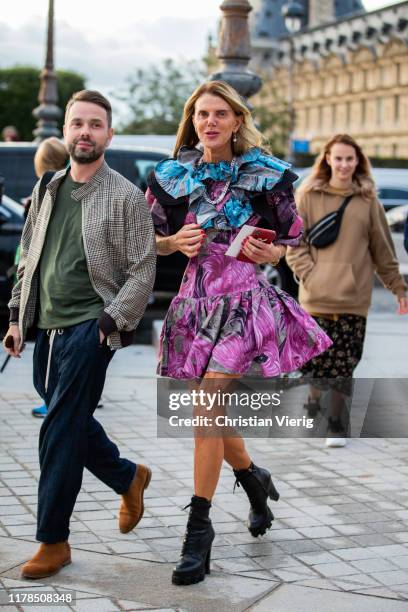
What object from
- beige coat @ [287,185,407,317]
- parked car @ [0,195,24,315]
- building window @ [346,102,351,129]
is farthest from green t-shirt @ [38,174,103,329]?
building window @ [346,102,351,129]

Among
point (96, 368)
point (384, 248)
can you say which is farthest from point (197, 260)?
point (384, 248)

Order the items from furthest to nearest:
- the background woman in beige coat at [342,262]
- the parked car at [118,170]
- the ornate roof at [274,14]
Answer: the ornate roof at [274,14] < the parked car at [118,170] < the background woman in beige coat at [342,262]

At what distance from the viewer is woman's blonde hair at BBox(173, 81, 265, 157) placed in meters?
4.58

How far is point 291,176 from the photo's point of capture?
182 inches

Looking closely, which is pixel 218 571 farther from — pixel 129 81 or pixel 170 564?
pixel 129 81

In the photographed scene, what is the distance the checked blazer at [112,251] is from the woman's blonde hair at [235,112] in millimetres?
404

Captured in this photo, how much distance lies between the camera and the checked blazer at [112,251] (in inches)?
171

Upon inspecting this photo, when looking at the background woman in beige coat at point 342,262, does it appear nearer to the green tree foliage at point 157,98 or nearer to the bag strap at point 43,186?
the bag strap at point 43,186

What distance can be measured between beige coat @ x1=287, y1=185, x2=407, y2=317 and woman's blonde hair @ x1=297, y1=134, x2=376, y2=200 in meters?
0.04

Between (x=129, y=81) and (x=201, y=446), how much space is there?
55328 millimetres

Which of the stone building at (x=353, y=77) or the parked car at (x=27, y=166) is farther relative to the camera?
the stone building at (x=353, y=77)

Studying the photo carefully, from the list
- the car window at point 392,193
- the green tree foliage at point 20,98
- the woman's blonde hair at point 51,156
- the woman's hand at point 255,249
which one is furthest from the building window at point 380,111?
the woman's hand at point 255,249

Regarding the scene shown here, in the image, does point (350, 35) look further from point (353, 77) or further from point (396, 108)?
point (396, 108)
